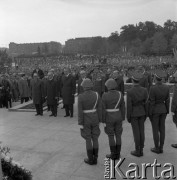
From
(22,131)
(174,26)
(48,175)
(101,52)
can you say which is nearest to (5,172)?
(48,175)

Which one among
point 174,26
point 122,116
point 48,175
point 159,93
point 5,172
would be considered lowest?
point 48,175

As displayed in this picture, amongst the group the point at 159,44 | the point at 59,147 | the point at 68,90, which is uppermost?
the point at 159,44

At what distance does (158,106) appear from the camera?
6211 mm

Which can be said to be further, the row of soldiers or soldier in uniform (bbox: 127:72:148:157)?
soldier in uniform (bbox: 127:72:148:157)

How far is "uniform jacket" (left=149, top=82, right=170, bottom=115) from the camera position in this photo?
20.2ft

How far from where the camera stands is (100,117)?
19.3 feet

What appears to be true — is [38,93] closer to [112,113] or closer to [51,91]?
[51,91]

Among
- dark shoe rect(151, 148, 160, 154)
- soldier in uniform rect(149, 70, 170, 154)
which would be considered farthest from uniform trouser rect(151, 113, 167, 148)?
dark shoe rect(151, 148, 160, 154)

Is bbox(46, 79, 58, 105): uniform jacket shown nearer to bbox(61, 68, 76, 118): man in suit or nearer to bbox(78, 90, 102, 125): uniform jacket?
bbox(61, 68, 76, 118): man in suit

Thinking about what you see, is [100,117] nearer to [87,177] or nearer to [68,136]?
[87,177]

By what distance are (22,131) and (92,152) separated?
3490 millimetres

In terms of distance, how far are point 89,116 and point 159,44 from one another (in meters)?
58.4

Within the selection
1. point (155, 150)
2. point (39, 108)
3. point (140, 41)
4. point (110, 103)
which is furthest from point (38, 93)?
point (140, 41)

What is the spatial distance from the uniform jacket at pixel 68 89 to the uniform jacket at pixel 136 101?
4101mm
